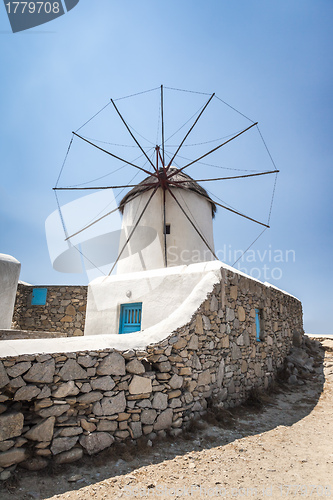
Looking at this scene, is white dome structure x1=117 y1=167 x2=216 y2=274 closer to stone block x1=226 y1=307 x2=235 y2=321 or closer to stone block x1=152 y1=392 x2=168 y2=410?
stone block x1=226 y1=307 x2=235 y2=321

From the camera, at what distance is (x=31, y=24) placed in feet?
23.0

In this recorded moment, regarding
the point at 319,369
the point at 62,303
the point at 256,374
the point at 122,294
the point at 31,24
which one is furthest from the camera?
the point at 62,303

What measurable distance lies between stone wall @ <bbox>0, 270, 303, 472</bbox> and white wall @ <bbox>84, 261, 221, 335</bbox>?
96 cm

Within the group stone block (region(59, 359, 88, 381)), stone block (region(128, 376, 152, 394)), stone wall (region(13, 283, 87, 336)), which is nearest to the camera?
stone block (region(59, 359, 88, 381))

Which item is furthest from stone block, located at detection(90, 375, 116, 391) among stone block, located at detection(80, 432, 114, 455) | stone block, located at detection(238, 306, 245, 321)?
stone block, located at detection(238, 306, 245, 321)

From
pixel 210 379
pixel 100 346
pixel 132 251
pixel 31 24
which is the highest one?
pixel 31 24

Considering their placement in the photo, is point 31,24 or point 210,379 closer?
point 210,379

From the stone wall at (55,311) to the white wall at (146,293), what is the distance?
4.89 meters

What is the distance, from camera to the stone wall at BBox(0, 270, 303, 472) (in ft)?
11.6

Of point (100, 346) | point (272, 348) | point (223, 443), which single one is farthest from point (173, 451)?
point (272, 348)

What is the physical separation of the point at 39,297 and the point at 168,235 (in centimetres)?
694

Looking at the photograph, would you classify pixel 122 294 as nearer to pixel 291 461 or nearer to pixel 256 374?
pixel 256 374

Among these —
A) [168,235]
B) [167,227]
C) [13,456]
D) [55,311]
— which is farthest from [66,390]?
[55,311]

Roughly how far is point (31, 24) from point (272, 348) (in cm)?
1023
